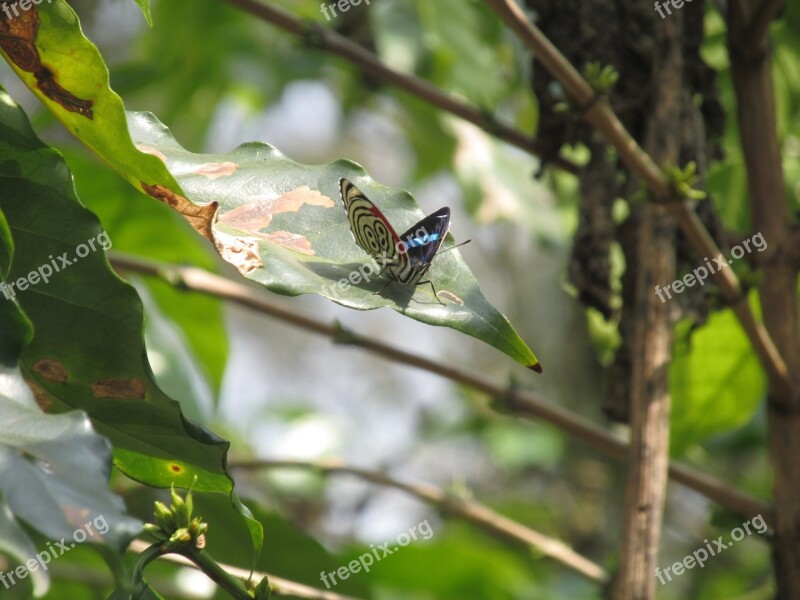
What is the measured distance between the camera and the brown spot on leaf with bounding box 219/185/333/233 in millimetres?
680

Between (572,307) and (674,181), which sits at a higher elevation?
(572,307)

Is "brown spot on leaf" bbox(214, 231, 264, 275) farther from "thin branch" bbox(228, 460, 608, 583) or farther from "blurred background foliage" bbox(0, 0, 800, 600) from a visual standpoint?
"thin branch" bbox(228, 460, 608, 583)

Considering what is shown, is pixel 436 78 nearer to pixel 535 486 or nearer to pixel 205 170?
pixel 205 170

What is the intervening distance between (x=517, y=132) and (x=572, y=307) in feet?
6.82

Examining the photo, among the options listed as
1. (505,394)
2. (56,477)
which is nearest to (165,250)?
(505,394)

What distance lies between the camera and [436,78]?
214 cm

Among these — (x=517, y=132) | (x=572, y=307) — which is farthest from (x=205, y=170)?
(x=572, y=307)

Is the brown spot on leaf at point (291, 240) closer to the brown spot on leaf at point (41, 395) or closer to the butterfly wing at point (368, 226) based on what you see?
the butterfly wing at point (368, 226)

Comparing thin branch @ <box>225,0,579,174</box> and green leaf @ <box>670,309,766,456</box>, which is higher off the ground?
thin branch @ <box>225,0,579,174</box>

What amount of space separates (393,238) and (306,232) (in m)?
0.07

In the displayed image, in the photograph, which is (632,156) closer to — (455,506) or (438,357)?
(455,506)

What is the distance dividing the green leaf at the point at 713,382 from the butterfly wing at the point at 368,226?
0.65 metres

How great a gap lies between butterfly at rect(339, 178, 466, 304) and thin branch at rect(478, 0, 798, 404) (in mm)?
201

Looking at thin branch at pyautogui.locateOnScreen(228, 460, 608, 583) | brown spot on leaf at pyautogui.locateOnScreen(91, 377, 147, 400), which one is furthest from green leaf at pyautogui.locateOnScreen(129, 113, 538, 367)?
thin branch at pyautogui.locateOnScreen(228, 460, 608, 583)
